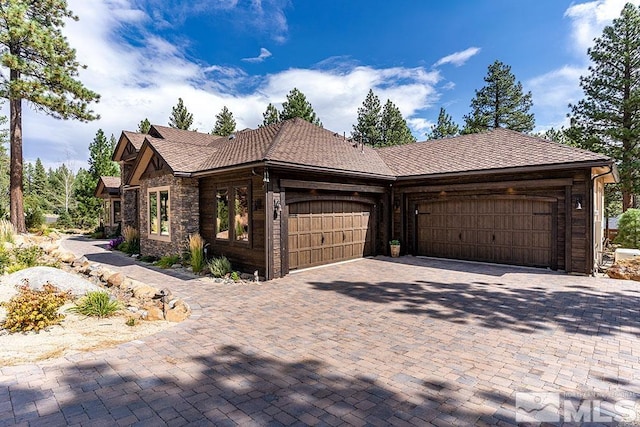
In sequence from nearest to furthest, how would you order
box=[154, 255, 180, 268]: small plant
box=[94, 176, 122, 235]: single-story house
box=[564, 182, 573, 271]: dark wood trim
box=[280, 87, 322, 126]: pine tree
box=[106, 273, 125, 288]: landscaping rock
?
box=[106, 273, 125, 288]: landscaping rock, box=[564, 182, 573, 271]: dark wood trim, box=[154, 255, 180, 268]: small plant, box=[94, 176, 122, 235]: single-story house, box=[280, 87, 322, 126]: pine tree

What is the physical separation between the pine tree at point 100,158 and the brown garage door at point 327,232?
2322 cm

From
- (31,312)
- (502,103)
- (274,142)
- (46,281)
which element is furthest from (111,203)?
(502,103)

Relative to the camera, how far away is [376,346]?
4.39 meters

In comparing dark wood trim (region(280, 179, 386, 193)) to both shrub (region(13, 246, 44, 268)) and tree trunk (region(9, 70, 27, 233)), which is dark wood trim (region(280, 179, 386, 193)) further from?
tree trunk (region(9, 70, 27, 233))

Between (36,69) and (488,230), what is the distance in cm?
1983

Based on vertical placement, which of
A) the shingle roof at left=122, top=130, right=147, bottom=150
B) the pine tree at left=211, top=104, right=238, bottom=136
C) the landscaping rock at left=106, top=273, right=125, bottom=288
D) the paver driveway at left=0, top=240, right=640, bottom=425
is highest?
the pine tree at left=211, top=104, right=238, bottom=136

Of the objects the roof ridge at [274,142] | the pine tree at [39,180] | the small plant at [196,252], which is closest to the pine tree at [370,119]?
the roof ridge at [274,142]

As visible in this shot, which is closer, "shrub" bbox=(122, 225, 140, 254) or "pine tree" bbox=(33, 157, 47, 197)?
"shrub" bbox=(122, 225, 140, 254)

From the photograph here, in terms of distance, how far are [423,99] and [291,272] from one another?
20.3 metres

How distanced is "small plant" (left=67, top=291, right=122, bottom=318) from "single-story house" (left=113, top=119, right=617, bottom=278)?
365cm

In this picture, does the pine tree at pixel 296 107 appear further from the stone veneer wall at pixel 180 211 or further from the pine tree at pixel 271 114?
the stone veneer wall at pixel 180 211

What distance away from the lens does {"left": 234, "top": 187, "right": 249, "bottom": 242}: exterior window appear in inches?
365

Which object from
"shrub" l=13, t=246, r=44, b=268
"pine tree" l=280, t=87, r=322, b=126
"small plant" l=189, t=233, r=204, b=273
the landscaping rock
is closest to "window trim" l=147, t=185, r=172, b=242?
"small plant" l=189, t=233, r=204, b=273

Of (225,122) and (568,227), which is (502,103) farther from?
(225,122)
